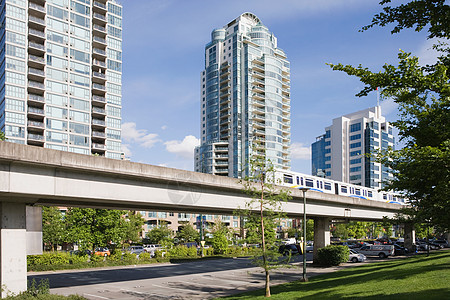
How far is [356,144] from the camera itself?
139125 millimetres

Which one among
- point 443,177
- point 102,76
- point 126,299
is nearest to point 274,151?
point 102,76

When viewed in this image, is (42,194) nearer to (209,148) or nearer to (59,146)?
(59,146)

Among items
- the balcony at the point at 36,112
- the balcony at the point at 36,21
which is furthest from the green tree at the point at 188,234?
the balcony at the point at 36,21

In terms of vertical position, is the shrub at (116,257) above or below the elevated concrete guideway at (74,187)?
below

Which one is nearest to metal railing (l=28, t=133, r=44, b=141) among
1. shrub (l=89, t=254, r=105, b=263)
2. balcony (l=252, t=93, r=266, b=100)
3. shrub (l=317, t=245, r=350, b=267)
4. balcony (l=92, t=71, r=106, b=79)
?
balcony (l=92, t=71, r=106, b=79)

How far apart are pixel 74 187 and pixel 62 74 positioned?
65069 millimetres

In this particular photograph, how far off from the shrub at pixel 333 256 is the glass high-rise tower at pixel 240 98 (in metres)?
71.7

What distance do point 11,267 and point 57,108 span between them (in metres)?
63.8

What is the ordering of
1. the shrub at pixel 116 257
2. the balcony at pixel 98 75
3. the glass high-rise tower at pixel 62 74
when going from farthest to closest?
1. the balcony at pixel 98 75
2. the glass high-rise tower at pixel 62 74
3. the shrub at pixel 116 257

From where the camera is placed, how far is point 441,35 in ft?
35.1

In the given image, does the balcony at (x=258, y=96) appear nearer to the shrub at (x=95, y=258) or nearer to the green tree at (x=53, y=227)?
the green tree at (x=53, y=227)

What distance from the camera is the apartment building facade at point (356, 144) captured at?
13512cm

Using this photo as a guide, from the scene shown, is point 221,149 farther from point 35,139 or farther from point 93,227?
point 93,227

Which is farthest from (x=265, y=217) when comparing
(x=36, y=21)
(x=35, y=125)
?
(x=36, y=21)
